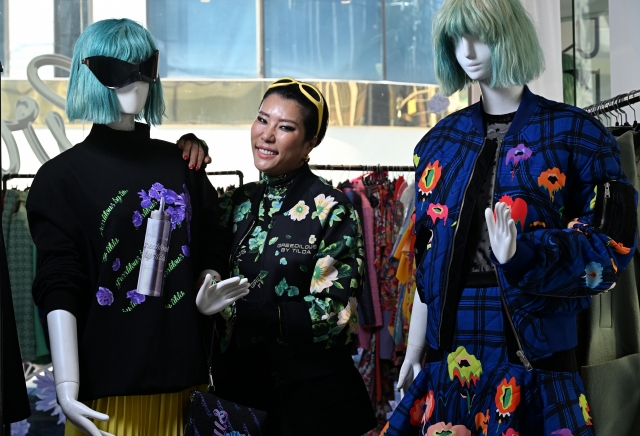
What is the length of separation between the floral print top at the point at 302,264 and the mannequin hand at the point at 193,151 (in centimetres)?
23

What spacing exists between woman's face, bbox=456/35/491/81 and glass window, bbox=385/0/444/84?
5.09 meters

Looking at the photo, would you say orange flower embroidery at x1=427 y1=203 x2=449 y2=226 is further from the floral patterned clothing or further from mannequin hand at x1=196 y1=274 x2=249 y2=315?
mannequin hand at x1=196 y1=274 x2=249 y2=315

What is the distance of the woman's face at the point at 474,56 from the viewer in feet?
6.01

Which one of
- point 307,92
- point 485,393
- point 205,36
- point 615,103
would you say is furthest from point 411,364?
point 205,36

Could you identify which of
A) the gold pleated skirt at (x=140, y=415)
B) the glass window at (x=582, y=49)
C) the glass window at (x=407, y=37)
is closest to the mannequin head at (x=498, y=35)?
the gold pleated skirt at (x=140, y=415)

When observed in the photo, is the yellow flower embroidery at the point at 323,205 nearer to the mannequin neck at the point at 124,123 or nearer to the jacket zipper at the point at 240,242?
the jacket zipper at the point at 240,242

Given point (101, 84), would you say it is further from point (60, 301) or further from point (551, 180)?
point (551, 180)

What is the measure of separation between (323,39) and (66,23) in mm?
2143

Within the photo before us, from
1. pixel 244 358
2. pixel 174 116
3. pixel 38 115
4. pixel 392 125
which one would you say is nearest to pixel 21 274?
pixel 38 115

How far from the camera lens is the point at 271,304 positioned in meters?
2.08

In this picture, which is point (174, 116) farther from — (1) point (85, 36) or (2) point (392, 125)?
(1) point (85, 36)

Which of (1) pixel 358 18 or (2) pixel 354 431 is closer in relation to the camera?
(2) pixel 354 431

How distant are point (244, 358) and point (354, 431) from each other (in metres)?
0.37

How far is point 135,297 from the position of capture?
1881mm
